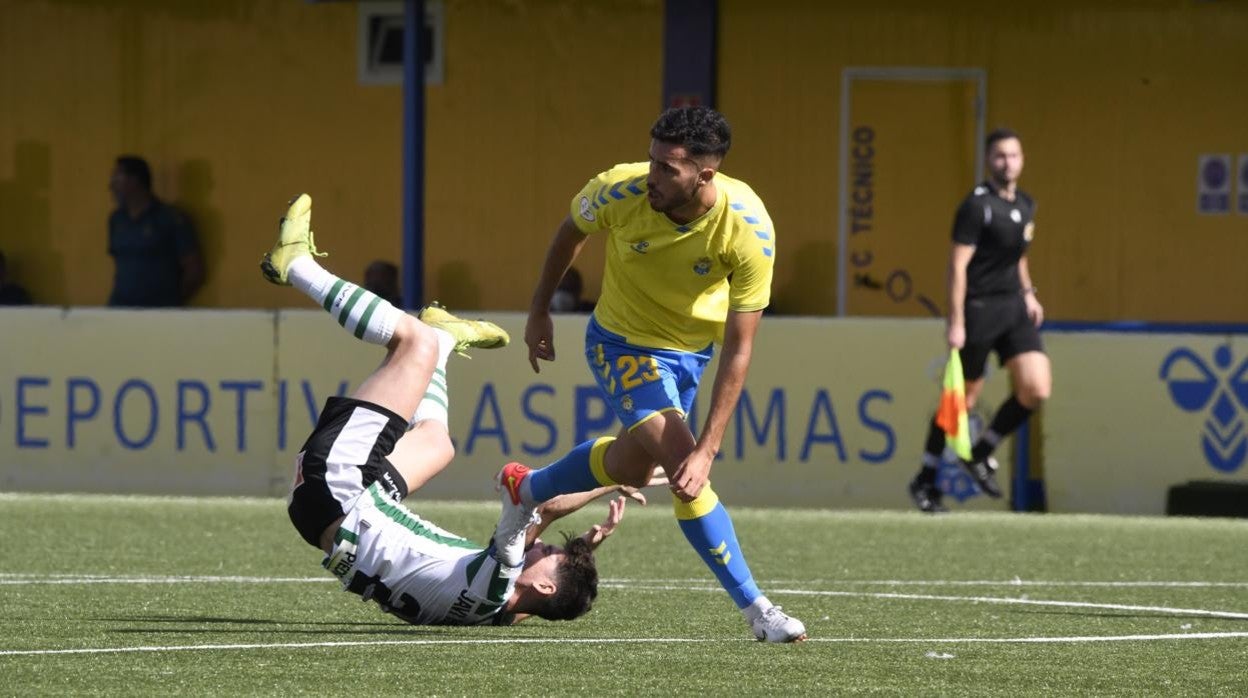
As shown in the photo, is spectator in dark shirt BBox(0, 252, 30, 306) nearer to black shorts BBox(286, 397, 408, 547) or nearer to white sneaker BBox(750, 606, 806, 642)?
black shorts BBox(286, 397, 408, 547)

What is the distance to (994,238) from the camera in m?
14.1

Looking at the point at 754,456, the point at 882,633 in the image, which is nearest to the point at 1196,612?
the point at 882,633

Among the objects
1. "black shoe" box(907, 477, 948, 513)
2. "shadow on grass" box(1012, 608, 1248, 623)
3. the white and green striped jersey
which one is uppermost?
Answer: the white and green striped jersey

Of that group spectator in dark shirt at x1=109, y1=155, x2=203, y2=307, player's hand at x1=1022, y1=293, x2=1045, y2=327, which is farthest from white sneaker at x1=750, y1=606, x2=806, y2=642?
spectator in dark shirt at x1=109, y1=155, x2=203, y2=307

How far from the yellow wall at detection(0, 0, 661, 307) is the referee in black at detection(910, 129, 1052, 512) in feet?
17.3

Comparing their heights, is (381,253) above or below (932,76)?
below

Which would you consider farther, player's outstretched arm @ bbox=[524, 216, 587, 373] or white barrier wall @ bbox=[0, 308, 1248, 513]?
white barrier wall @ bbox=[0, 308, 1248, 513]

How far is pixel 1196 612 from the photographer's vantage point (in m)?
8.98

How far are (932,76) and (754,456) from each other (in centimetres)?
523

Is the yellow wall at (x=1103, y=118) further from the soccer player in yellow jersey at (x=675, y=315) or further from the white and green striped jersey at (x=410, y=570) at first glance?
the white and green striped jersey at (x=410, y=570)

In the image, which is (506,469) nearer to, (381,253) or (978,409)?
(978,409)

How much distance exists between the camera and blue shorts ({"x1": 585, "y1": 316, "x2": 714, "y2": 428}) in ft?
26.6

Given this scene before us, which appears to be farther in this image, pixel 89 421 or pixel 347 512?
pixel 89 421

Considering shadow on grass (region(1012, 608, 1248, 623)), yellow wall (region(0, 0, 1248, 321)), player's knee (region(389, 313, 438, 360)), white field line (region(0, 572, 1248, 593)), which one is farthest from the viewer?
yellow wall (region(0, 0, 1248, 321))
